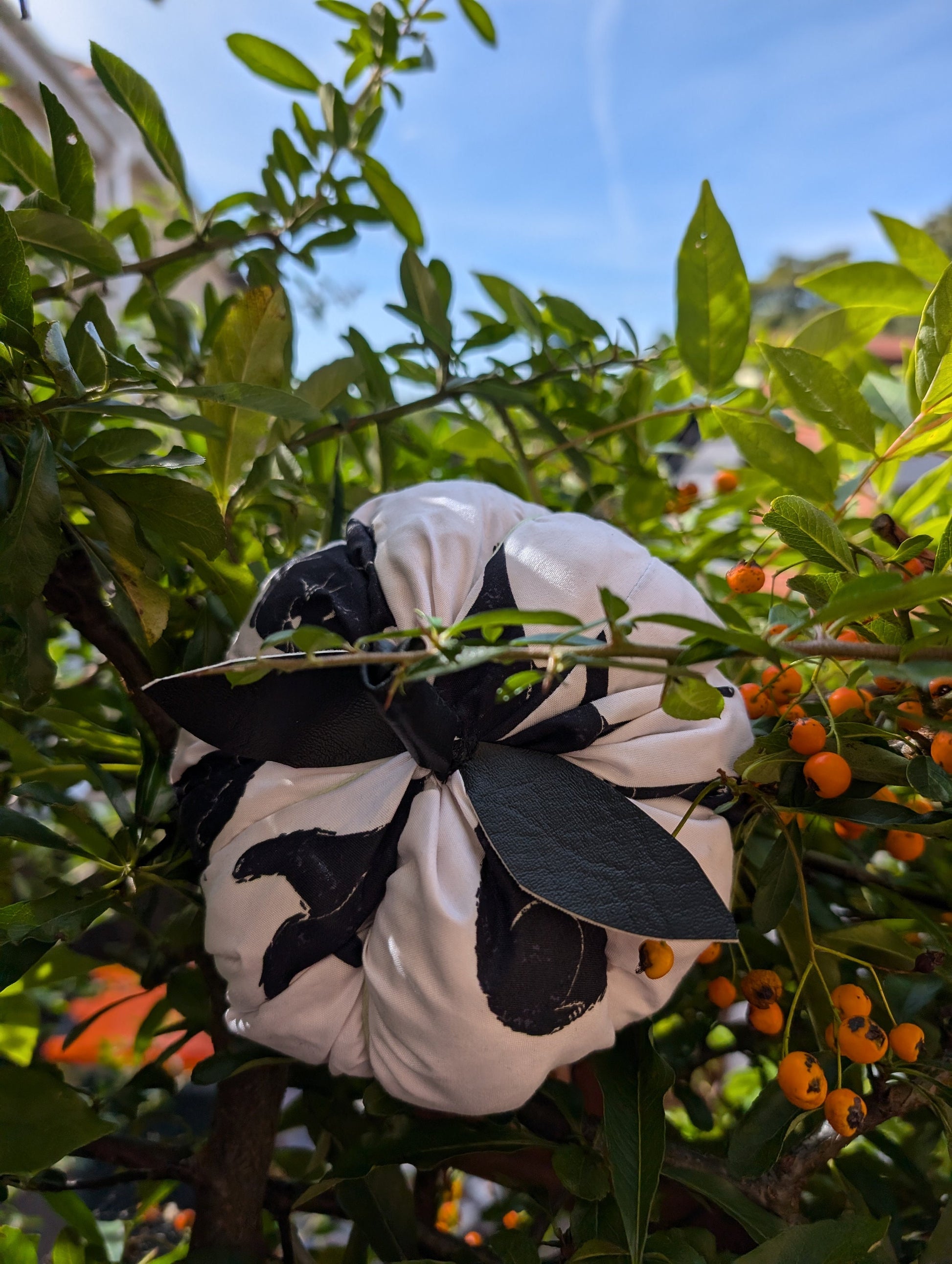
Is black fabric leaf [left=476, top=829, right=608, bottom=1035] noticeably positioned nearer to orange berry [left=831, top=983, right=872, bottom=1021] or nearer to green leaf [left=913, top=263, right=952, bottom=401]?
orange berry [left=831, top=983, right=872, bottom=1021]

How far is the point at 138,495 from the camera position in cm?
37

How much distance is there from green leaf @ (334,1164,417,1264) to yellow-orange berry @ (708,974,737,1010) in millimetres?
167

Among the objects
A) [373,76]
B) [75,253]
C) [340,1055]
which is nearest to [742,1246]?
[340,1055]

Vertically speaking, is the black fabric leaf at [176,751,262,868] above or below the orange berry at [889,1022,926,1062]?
above

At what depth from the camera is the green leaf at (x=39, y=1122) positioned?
1.27 feet

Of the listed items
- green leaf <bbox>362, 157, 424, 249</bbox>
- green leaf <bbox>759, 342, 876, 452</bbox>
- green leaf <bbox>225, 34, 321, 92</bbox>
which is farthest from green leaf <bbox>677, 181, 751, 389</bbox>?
green leaf <bbox>225, 34, 321, 92</bbox>

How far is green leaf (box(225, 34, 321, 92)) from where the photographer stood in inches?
21.1

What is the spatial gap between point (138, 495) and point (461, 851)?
0.19 m

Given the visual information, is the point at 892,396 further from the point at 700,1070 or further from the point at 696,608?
the point at 700,1070

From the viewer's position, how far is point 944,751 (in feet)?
1.07

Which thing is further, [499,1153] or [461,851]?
[499,1153]

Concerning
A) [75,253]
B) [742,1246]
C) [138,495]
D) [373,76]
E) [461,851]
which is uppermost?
[373,76]

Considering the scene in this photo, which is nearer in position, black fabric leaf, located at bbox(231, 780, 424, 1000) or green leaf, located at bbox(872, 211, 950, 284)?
black fabric leaf, located at bbox(231, 780, 424, 1000)

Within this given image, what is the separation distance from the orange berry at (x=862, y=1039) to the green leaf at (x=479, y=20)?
53cm
